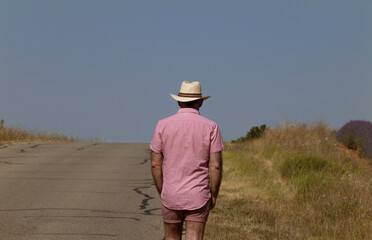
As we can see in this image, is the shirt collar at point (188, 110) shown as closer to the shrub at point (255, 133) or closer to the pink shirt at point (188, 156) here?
the pink shirt at point (188, 156)

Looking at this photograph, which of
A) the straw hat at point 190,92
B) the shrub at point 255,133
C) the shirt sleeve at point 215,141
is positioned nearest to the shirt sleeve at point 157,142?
the straw hat at point 190,92

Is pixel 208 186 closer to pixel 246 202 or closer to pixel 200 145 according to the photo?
pixel 200 145

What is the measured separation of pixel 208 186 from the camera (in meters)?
5.45

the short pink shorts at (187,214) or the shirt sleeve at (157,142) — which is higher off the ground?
the shirt sleeve at (157,142)

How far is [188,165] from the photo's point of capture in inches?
210

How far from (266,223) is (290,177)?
6.43 m

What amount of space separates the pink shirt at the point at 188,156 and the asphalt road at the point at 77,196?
4.21m

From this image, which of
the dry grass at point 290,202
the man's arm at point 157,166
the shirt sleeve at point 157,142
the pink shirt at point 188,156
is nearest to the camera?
the pink shirt at point 188,156

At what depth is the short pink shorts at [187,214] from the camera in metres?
5.36

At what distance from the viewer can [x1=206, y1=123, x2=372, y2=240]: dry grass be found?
9750mm

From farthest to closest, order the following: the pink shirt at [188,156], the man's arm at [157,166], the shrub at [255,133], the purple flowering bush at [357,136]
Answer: the shrub at [255,133]
the purple flowering bush at [357,136]
the man's arm at [157,166]
the pink shirt at [188,156]

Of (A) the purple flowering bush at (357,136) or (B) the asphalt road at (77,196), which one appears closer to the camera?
(B) the asphalt road at (77,196)

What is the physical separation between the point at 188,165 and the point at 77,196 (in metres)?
8.34

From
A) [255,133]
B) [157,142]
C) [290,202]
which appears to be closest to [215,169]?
[157,142]
